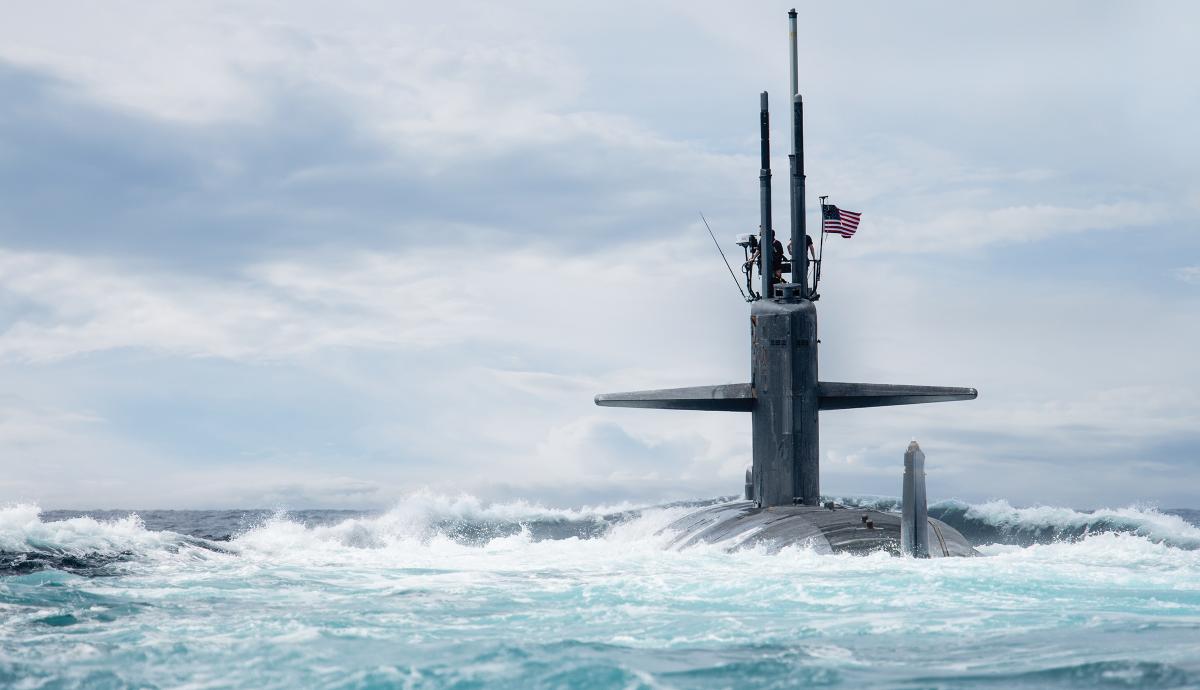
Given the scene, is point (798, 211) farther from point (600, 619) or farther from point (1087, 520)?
point (1087, 520)

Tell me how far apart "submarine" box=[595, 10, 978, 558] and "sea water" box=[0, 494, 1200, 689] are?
45.9 inches

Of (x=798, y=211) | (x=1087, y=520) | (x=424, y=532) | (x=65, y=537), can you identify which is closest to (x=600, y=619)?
(x=798, y=211)

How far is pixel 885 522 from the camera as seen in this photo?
17422 mm

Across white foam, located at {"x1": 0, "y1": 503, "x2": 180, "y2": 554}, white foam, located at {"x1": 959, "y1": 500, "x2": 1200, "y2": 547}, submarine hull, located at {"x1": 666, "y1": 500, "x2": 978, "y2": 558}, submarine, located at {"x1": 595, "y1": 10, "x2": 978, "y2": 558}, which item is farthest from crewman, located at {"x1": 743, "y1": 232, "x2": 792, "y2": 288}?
white foam, located at {"x1": 959, "y1": 500, "x2": 1200, "y2": 547}

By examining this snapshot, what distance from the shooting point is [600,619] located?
36.2 ft

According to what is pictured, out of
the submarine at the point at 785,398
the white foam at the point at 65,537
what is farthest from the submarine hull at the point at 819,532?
the white foam at the point at 65,537

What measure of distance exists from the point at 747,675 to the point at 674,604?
148 inches

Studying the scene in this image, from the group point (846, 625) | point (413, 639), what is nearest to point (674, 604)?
point (846, 625)

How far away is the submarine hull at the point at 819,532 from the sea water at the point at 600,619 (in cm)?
40

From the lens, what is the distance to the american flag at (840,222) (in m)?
19.9

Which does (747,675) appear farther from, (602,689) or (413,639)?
(413,639)

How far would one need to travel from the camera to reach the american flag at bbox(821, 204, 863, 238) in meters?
19.9

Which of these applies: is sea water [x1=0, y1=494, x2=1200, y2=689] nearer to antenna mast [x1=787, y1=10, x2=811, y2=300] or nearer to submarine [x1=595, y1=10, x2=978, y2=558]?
submarine [x1=595, y1=10, x2=978, y2=558]

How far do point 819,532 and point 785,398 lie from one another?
308cm
